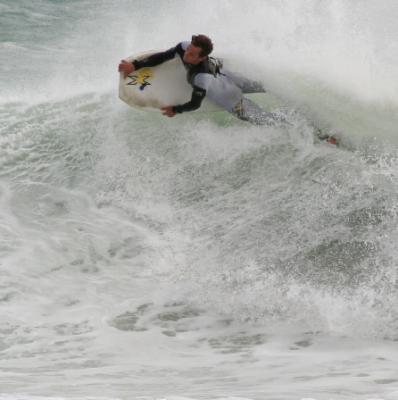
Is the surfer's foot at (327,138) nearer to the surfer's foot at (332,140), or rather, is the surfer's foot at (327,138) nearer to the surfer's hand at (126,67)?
the surfer's foot at (332,140)

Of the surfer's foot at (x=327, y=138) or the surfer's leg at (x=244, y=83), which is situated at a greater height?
the surfer's leg at (x=244, y=83)

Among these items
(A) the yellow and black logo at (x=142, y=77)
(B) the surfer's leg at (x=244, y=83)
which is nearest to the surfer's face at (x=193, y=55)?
(B) the surfer's leg at (x=244, y=83)

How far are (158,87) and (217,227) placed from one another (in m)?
2.01

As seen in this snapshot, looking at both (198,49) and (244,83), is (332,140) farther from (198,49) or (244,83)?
(198,49)

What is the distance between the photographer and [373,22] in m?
8.67

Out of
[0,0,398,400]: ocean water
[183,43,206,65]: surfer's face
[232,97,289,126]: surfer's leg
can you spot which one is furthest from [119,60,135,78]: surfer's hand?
[232,97,289,126]: surfer's leg

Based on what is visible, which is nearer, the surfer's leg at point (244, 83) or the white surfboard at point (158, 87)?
the surfer's leg at point (244, 83)

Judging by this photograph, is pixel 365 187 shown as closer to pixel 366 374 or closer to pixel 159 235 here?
pixel 159 235

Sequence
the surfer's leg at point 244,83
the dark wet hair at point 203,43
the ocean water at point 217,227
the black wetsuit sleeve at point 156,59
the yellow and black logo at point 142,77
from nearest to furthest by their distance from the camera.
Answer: the ocean water at point 217,227, the dark wet hair at point 203,43, the surfer's leg at point 244,83, the black wetsuit sleeve at point 156,59, the yellow and black logo at point 142,77

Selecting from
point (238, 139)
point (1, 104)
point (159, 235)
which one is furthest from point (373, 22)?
point (1, 104)

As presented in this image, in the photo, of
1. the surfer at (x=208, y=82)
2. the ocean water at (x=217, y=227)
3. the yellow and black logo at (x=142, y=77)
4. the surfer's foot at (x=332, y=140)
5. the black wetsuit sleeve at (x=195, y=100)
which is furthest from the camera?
the yellow and black logo at (x=142, y=77)

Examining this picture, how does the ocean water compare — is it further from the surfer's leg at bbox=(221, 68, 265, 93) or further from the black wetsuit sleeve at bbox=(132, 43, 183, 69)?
the black wetsuit sleeve at bbox=(132, 43, 183, 69)

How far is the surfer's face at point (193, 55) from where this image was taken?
6.84 metres

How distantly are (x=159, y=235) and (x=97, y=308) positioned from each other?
4.51 feet
